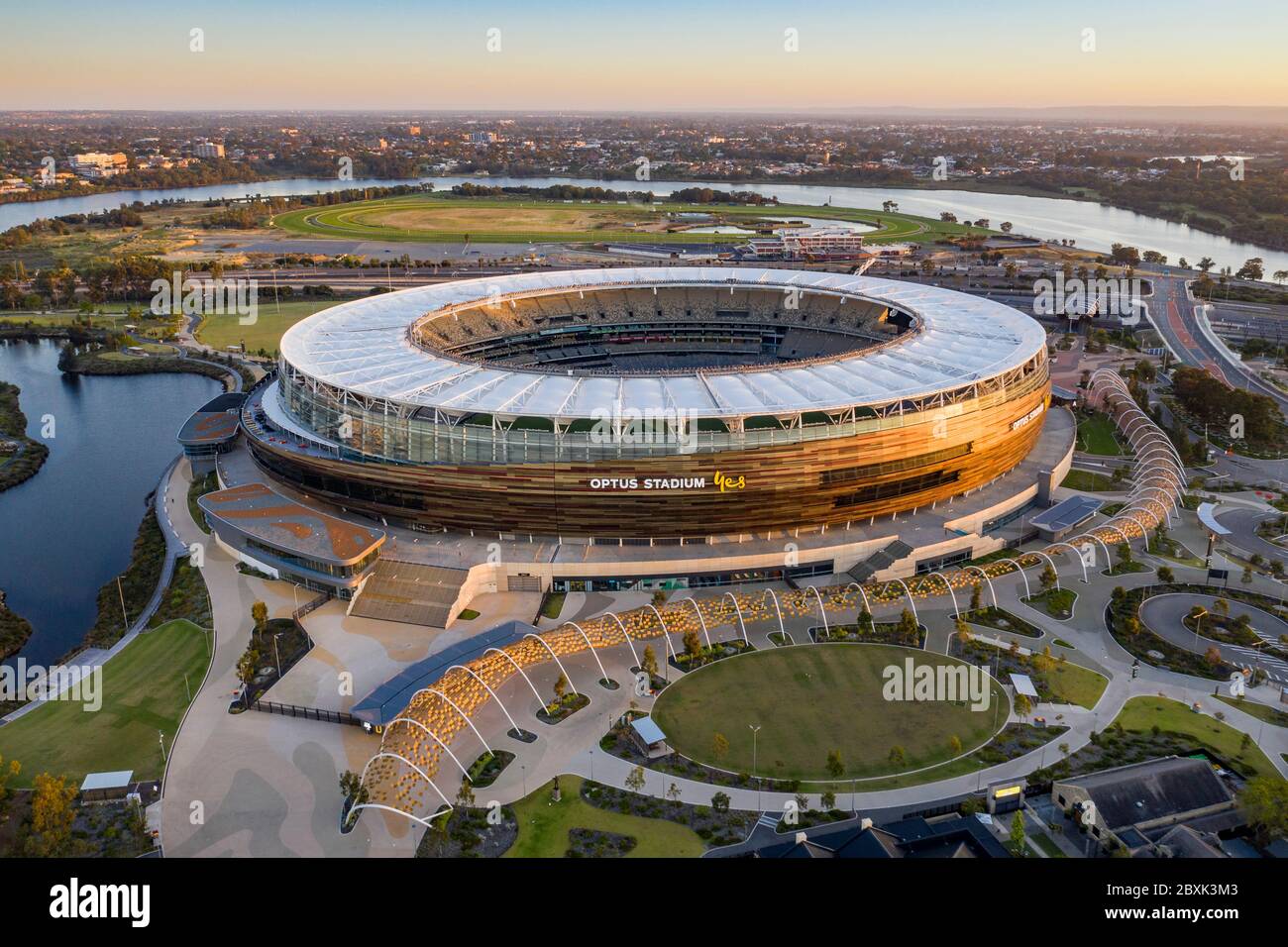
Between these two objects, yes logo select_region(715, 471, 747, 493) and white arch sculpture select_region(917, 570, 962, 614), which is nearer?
white arch sculpture select_region(917, 570, 962, 614)

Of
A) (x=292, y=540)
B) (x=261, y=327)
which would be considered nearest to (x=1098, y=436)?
(x=292, y=540)

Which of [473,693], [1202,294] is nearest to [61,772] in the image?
[473,693]

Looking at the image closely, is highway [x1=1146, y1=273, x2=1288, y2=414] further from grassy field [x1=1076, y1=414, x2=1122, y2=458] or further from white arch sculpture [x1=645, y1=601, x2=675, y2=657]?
white arch sculpture [x1=645, y1=601, x2=675, y2=657]

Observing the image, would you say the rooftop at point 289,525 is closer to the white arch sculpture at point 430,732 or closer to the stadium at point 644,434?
the stadium at point 644,434

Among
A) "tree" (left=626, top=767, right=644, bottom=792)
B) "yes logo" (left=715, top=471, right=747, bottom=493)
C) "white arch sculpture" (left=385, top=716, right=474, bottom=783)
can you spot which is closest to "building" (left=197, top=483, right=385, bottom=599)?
"white arch sculpture" (left=385, top=716, right=474, bottom=783)

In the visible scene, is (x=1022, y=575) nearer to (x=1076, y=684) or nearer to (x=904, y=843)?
(x=1076, y=684)

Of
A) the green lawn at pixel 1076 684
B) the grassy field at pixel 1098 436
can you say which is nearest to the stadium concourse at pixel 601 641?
the green lawn at pixel 1076 684
